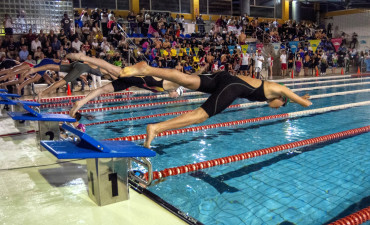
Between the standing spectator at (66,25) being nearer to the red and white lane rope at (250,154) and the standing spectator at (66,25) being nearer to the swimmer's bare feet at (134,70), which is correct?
the red and white lane rope at (250,154)

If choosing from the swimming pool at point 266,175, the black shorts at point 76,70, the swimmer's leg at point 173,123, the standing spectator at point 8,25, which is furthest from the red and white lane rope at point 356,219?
the standing spectator at point 8,25

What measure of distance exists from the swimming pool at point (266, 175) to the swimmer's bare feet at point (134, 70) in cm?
116

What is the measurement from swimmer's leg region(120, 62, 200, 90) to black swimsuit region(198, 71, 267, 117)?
0.11m

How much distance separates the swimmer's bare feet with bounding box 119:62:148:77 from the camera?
8.59ft

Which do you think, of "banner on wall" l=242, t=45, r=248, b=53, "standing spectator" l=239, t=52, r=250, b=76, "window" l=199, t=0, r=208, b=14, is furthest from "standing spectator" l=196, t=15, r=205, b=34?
"standing spectator" l=239, t=52, r=250, b=76

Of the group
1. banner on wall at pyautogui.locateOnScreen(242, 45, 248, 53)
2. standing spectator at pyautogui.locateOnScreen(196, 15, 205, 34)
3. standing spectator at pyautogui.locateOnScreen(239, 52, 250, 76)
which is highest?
standing spectator at pyautogui.locateOnScreen(196, 15, 205, 34)

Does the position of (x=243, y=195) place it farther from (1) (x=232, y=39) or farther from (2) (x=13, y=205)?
(1) (x=232, y=39)

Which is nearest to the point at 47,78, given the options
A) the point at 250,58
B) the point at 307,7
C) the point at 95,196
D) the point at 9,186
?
the point at 9,186

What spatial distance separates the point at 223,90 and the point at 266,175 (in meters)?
1.08

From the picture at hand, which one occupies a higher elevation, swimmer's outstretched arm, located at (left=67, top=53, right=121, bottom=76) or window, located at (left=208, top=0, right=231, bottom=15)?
window, located at (left=208, top=0, right=231, bottom=15)

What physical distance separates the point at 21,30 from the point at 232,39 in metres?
10.0

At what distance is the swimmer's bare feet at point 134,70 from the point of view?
103 inches

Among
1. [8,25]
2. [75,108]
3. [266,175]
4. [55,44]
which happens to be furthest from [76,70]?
[8,25]

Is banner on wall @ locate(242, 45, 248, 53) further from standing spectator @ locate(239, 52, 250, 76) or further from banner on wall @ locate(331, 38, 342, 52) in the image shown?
banner on wall @ locate(331, 38, 342, 52)
